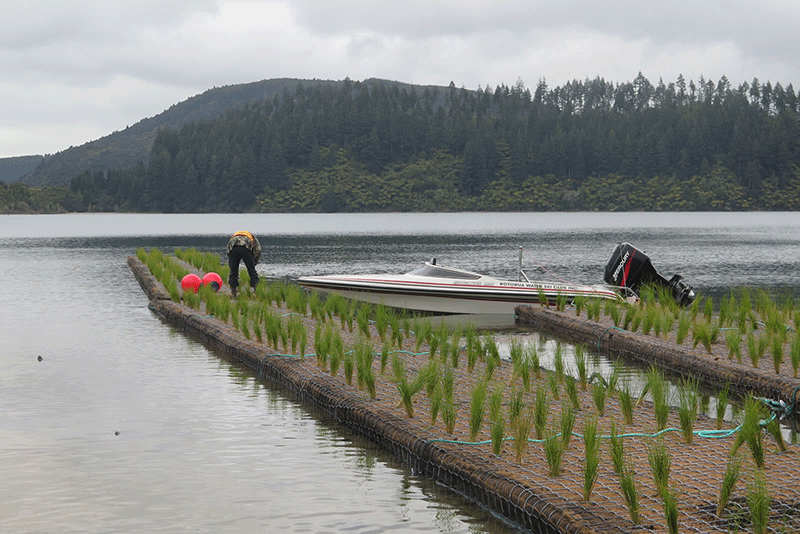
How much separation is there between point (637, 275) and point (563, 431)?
15666 mm

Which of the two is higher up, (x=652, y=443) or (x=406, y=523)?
(x=652, y=443)

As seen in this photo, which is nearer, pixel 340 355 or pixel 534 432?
pixel 534 432

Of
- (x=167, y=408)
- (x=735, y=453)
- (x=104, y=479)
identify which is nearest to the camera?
(x=735, y=453)

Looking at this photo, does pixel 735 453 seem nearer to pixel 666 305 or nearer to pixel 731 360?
pixel 731 360

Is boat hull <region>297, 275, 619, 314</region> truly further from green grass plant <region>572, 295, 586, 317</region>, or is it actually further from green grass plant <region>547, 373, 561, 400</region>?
green grass plant <region>547, 373, 561, 400</region>

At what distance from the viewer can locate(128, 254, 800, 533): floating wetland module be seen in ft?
22.9

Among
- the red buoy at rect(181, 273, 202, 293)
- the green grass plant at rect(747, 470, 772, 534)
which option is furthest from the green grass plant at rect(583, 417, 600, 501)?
the red buoy at rect(181, 273, 202, 293)

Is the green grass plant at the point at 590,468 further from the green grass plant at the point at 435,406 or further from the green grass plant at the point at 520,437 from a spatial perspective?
the green grass plant at the point at 435,406

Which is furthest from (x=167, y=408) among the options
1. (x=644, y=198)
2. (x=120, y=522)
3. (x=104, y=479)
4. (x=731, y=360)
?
(x=644, y=198)

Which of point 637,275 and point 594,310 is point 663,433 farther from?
point 637,275

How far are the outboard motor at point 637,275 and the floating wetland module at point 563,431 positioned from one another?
254 inches

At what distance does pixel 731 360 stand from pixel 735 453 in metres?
6.62

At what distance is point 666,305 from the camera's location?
2067cm

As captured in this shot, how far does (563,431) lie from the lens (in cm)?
834
